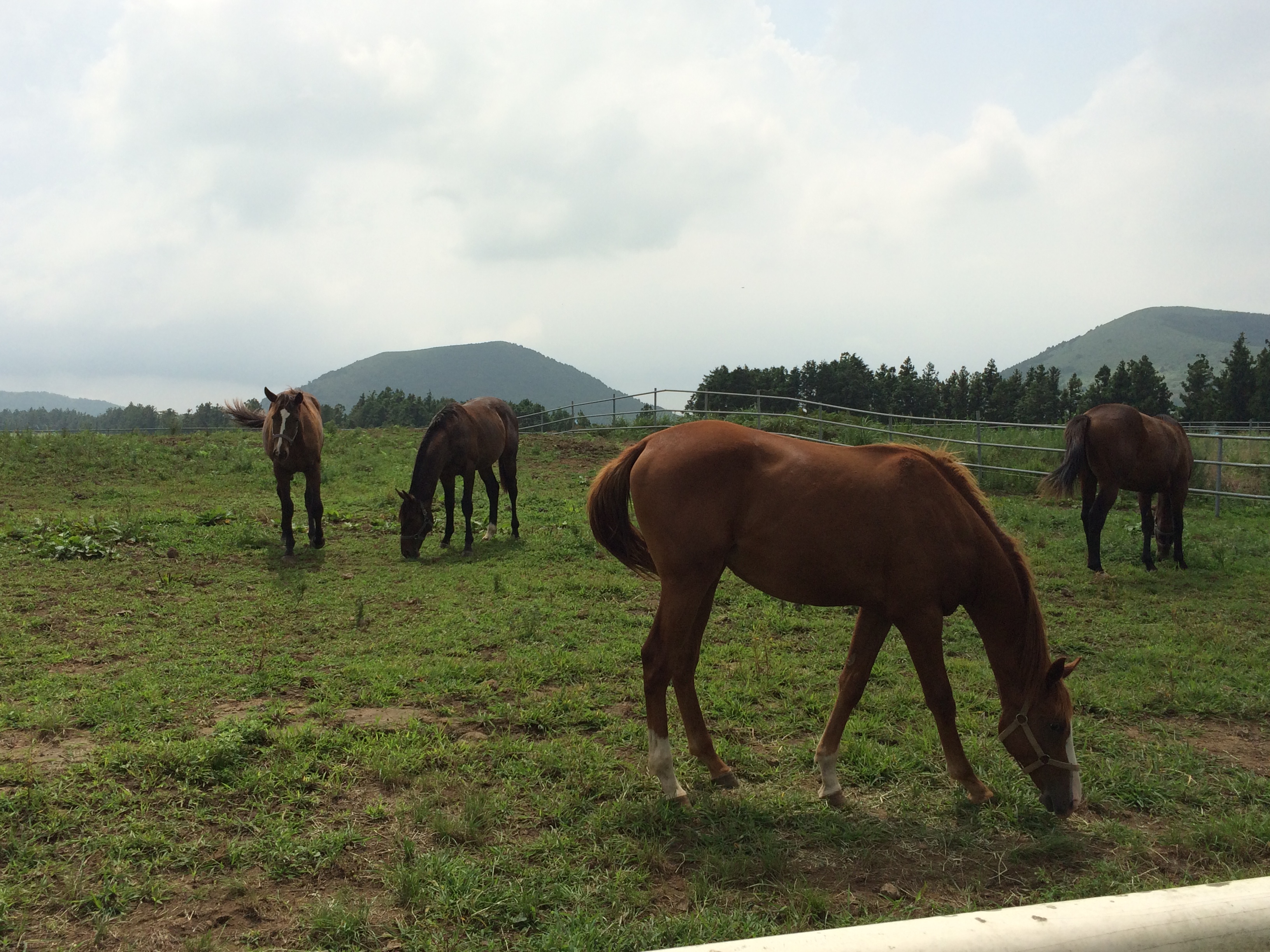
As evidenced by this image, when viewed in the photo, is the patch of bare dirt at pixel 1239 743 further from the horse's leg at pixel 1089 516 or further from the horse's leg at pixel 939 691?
the horse's leg at pixel 1089 516

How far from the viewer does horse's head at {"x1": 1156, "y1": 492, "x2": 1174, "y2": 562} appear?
8.98 meters

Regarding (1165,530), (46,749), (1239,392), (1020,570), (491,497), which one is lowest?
(46,749)

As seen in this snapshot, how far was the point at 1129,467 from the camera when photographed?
8.72m

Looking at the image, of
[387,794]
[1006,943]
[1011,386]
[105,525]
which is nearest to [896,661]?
[387,794]

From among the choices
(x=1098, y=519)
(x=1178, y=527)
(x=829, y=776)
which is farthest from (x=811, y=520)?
(x=1178, y=527)

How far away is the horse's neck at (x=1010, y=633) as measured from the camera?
3.58m

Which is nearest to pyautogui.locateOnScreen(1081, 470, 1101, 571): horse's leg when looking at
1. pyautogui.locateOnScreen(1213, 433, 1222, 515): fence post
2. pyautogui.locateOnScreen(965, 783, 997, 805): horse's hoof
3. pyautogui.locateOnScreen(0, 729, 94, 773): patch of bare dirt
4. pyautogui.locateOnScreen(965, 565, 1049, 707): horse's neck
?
pyautogui.locateOnScreen(1213, 433, 1222, 515): fence post

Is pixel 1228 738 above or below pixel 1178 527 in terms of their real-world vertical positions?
below

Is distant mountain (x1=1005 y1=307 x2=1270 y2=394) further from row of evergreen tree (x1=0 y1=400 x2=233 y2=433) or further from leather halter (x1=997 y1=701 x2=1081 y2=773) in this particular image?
leather halter (x1=997 y1=701 x2=1081 y2=773)

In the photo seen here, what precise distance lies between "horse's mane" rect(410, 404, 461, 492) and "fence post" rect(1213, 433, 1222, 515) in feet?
39.0

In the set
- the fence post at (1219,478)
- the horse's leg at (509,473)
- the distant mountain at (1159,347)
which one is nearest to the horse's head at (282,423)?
the horse's leg at (509,473)

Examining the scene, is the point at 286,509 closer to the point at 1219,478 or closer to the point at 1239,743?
the point at 1239,743

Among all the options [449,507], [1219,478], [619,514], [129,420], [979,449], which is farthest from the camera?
[129,420]

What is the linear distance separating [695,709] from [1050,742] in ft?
5.64
